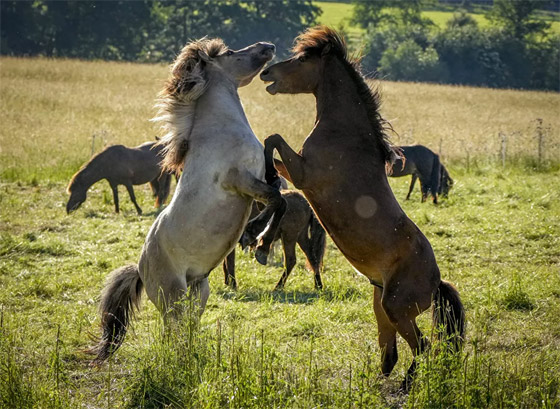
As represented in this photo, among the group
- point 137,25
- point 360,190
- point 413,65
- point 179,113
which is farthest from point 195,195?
point 137,25

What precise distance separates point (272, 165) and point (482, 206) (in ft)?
28.9

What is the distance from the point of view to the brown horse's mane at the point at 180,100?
18.3 ft

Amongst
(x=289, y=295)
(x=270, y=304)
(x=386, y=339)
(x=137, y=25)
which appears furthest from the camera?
(x=137, y=25)

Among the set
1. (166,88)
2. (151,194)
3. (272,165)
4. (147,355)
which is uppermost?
(166,88)

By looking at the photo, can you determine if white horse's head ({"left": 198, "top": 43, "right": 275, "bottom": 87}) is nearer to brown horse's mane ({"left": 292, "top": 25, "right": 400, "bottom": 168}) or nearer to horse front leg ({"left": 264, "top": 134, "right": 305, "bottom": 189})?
brown horse's mane ({"left": 292, "top": 25, "right": 400, "bottom": 168})

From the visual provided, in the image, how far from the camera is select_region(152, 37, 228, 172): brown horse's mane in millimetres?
5590

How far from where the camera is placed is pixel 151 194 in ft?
51.4

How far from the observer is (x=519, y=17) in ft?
202

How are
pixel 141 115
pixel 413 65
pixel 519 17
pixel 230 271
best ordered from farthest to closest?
pixel 519 17, pixel 413 65, pixel 141 115, pixel 230 271

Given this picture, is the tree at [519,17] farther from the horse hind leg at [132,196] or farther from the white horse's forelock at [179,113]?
the white horse's forelock at [179,113]

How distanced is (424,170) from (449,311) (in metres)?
9.77

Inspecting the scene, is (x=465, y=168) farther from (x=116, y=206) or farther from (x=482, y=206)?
(x=116, y=206)

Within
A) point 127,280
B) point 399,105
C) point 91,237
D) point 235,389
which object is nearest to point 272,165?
point 127,280

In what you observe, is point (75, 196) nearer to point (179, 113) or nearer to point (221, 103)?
point (179, 113)
